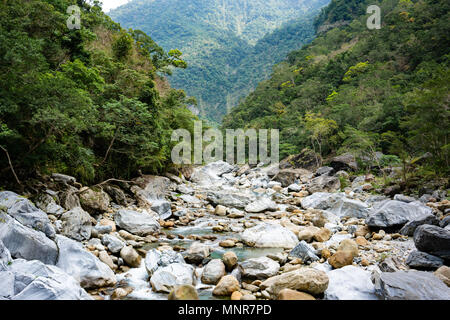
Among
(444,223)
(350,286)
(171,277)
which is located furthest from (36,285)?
(444,223)

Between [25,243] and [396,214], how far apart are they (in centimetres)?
847

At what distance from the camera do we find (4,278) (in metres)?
3.64

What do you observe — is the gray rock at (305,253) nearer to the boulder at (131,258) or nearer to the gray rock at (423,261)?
the gray rock at (423,261)

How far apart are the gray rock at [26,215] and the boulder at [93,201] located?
2719mm

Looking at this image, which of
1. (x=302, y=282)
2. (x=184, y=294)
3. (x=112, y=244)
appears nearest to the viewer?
(x=184, y=294)

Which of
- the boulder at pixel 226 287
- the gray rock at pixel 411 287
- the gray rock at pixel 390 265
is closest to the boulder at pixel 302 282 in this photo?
the boulder at pixel 226 287

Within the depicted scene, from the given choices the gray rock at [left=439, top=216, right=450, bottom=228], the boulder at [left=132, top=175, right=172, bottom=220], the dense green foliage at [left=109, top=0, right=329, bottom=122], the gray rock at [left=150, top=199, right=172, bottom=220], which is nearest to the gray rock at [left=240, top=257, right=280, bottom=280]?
the gray rock at [left=439, top=216, right=450, bottom=228]

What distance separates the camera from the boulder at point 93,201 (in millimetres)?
8484

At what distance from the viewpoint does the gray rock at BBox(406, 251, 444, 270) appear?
5.00 meters

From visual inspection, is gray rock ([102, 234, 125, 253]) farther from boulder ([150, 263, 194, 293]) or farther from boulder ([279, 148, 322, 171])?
boulder ([279, 148, 322, 171])

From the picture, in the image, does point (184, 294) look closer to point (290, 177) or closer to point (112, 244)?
point (112, 244)

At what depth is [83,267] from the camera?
16.2ft

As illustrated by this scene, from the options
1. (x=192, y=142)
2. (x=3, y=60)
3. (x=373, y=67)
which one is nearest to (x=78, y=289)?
(x=3, y=60)

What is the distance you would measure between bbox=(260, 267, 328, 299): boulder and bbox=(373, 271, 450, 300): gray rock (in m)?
0.83
